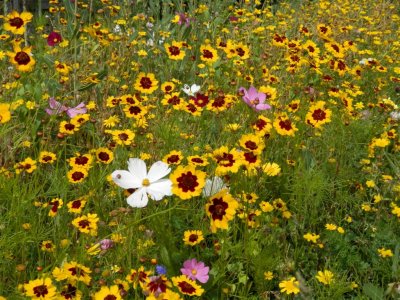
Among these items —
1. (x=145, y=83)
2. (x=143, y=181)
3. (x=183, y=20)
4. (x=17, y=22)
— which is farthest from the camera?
(x=183, y=20)

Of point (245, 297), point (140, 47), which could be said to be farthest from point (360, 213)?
point (140, 47)

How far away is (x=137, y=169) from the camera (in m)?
1.49

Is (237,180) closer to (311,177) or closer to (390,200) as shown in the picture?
(311,177)

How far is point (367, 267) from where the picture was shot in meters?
1.67

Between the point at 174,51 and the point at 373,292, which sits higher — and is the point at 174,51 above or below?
above

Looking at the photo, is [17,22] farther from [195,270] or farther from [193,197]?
[195,270]

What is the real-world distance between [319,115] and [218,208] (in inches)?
33.7

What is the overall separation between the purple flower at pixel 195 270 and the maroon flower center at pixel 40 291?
407mm

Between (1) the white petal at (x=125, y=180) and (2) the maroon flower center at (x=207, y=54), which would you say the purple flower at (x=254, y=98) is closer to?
(2) the maroon flower center at (x=207, y=54)

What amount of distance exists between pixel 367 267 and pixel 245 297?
0.52 m

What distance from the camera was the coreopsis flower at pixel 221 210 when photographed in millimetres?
1340

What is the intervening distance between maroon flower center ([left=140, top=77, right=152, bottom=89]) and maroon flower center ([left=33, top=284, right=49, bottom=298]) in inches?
44.9

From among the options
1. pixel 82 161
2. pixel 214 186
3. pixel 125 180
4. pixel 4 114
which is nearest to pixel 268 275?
pixel 214 186

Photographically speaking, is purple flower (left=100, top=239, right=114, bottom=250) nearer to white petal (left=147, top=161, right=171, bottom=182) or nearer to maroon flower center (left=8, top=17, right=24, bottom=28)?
white petal (left=147, top=161, right=171, bottom=182)
